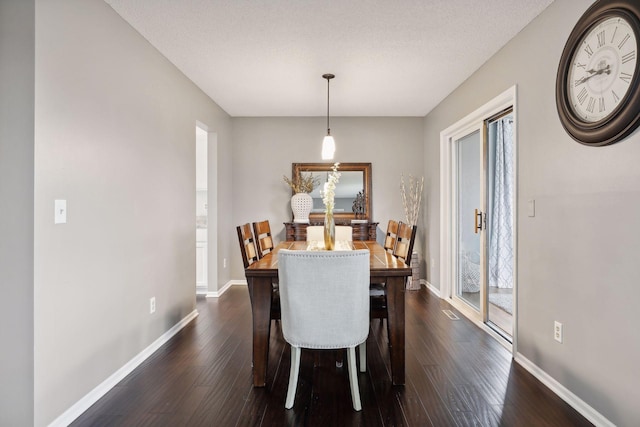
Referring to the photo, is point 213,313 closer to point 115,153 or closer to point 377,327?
point 377,327

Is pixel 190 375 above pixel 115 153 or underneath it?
underneath

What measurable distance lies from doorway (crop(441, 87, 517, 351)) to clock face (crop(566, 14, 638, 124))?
0.93m

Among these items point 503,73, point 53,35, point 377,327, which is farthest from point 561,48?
point 53,35

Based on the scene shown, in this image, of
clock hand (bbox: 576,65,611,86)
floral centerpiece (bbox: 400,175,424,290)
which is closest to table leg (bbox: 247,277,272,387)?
clock hand (bbox: 576,65,611,86)

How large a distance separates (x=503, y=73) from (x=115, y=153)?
9.69 ft

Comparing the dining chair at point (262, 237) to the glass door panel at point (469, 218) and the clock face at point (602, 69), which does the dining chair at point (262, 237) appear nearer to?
the glass door panel at point (469, 218)

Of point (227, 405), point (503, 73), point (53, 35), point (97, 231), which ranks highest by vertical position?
point (503, 73)

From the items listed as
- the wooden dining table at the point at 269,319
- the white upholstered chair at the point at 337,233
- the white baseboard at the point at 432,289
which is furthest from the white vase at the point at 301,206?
the wooden dining table at the point at 269,319

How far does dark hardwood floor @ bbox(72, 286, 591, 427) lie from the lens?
1.96 meters

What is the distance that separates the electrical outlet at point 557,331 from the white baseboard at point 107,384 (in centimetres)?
277

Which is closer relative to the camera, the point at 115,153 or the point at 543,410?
the point at 543,410

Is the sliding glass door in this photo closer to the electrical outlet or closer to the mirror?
the electrical outlet

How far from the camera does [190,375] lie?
247 centimetres

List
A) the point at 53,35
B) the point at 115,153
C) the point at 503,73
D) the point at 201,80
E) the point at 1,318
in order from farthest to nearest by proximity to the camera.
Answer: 1. the point at 201,80
2. the point at 503,73
3. the point at 115,153
4. the point at 53,35
5. the point at 1,318
